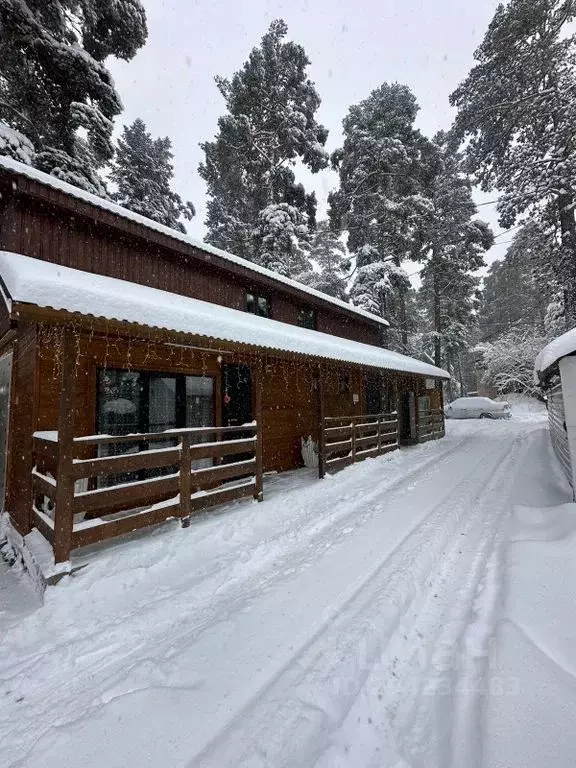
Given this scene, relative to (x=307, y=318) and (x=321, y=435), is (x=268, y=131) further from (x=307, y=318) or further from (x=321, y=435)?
(x=321, y=435)

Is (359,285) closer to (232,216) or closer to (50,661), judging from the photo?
(232,216)

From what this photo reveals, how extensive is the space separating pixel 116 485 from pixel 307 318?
955 cm

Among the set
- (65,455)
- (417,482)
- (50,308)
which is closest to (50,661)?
(65,455)

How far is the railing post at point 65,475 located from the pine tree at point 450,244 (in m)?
21.7

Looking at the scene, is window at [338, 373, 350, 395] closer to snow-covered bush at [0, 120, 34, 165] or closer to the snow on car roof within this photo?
snow-covered bush at [0, 120, 34, 165]

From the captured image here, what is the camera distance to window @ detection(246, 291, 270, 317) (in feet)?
35.0

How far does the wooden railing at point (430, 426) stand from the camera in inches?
572

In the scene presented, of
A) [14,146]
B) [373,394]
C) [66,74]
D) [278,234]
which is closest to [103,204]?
[14,146]

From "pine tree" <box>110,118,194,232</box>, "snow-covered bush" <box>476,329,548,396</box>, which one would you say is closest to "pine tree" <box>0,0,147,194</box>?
"pine tree" <box>110,118,194,232</box>

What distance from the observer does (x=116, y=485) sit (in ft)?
16.0

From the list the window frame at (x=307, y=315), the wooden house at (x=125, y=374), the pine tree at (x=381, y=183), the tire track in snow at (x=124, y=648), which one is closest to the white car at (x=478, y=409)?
the pine tree at (x=381, y=183)

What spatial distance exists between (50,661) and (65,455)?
1.87 meters

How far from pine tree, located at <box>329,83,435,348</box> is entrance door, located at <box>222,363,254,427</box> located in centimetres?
1306

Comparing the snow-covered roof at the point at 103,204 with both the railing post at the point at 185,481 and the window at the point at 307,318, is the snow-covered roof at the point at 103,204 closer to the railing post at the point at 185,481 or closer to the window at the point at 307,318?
the window at the point at 307,318
